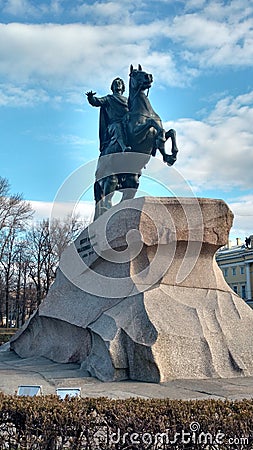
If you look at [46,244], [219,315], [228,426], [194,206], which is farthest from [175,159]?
[46,244]

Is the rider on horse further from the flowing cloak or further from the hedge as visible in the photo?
the hedge

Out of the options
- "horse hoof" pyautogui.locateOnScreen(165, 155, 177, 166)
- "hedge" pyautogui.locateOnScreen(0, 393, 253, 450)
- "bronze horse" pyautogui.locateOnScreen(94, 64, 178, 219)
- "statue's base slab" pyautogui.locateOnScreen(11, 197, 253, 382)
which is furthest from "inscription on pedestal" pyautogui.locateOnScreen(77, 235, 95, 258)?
"hedge" pyautogui.locateOnScreen(0, 393, 253, 450)

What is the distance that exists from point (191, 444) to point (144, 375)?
311 centimetres

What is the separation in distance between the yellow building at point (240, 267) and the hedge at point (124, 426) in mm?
51203

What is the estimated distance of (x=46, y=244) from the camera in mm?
31844

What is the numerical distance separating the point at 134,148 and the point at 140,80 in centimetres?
143

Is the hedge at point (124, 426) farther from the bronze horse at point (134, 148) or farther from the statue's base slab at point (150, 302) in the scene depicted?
the bronze horse at point (134, 148)

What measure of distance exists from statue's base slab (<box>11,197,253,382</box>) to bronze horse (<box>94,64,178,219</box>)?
7.53 ft

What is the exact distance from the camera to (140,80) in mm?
10594

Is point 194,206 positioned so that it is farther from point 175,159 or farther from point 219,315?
point 175,159

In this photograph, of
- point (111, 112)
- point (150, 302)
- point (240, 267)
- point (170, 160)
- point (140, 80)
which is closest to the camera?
point (150, 302)

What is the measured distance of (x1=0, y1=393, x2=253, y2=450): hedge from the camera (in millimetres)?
3205

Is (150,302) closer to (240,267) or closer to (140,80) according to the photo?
(140,80)

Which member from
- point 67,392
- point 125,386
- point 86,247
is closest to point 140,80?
point 86,247
